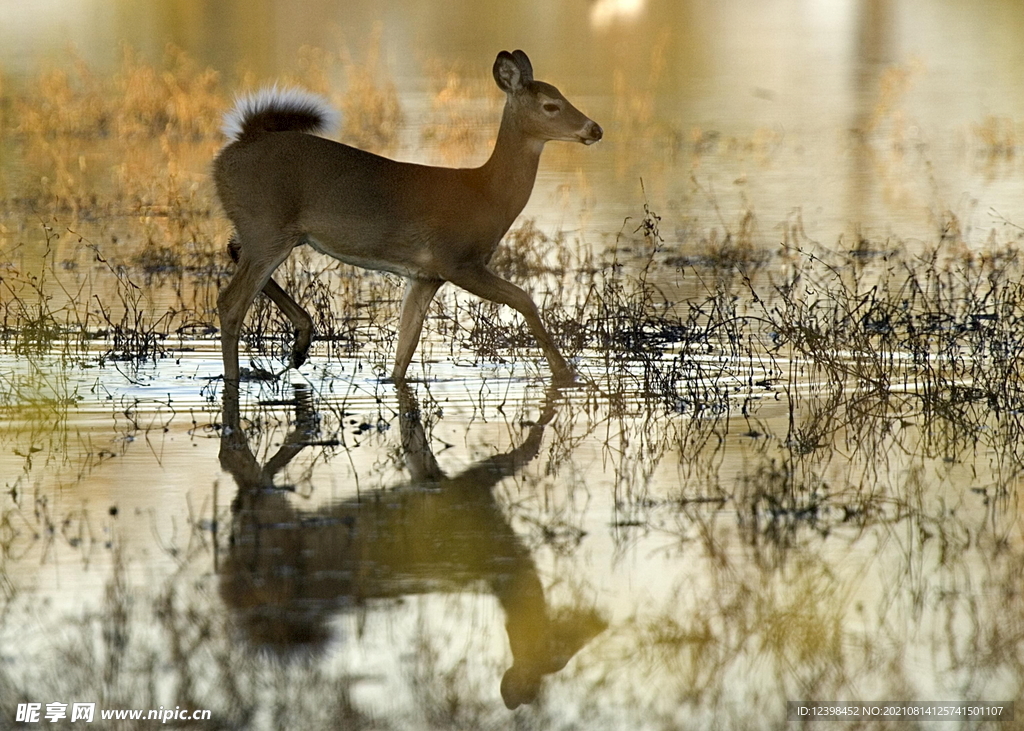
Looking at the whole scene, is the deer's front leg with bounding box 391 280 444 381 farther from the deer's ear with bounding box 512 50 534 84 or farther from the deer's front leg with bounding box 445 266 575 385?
the deer's ear with bounding box 512 50 534 84

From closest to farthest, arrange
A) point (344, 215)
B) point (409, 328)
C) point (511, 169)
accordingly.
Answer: point (344, 215) → point (409, 328) → point (511, 169)

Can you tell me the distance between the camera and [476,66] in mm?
31609

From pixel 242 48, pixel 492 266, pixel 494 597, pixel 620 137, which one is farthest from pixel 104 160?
pixel 494 597

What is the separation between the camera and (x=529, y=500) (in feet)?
23.4

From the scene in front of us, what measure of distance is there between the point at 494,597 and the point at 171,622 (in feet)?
3.24

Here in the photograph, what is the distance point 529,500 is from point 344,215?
291 centimetres

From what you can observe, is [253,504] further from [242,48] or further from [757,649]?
[242,48]

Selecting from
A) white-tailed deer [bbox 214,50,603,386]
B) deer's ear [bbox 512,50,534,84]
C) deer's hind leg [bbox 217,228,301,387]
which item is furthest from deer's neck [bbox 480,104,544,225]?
deer's hind leg [bbox 217,228,301,387]

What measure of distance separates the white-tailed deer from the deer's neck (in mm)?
10

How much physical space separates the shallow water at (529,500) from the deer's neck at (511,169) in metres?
0.89

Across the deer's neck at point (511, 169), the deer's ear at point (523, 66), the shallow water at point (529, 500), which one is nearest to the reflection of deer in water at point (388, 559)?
the shallow water at point (529, 500)

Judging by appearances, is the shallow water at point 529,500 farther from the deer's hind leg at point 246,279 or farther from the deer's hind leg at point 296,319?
the deer's hind leg at point 246,279

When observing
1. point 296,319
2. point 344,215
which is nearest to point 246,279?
point 296,319

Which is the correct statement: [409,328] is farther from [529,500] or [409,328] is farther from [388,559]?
[388,559]
